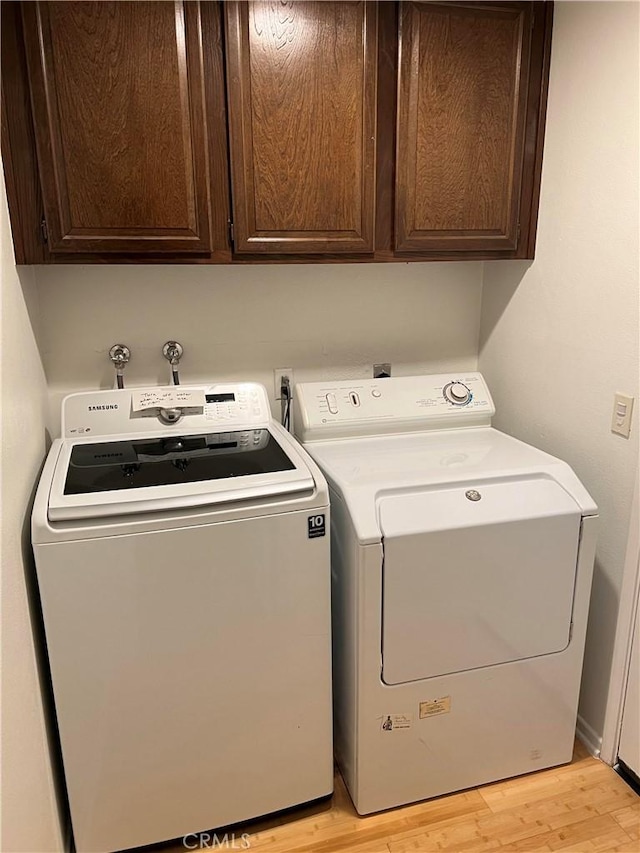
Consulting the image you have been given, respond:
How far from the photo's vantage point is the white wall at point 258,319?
1924mm

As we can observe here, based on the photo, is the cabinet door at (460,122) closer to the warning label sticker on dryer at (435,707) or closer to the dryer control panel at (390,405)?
the dryer control panel at (390,405)

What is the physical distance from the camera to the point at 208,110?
5.23 ft

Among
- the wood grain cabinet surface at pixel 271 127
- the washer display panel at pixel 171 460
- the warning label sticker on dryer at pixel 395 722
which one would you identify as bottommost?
the warning label sticker on dryer at pixel 395 722

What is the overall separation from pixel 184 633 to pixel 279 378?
977mm

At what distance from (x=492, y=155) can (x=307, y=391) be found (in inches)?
36.4

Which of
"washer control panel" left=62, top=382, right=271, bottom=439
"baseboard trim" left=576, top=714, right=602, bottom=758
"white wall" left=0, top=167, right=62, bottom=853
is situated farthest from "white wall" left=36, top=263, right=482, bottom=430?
"baseboard trim" left=576, top=714, right=602, bottom=758

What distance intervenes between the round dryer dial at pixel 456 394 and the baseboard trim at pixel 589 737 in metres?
1.10

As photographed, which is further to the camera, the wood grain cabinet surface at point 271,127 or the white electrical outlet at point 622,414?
the white electrical outlet at point 622,414

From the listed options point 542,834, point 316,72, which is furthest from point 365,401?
point 542,834

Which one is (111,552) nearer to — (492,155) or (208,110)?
(208,110)

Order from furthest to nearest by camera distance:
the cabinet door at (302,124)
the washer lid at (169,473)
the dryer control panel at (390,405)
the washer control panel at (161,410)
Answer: the dryer control panel at (390,405), the washer control panel at (161,410), the cabinet door at (302,124), the washer lid at (169,473)

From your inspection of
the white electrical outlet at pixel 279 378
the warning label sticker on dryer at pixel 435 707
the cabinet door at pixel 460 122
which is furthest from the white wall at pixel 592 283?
the white electrical outlet at pixel 279 378

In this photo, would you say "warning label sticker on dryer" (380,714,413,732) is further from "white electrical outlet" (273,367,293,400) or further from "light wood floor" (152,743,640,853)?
"white electrical outlet" (273,367,293,400)

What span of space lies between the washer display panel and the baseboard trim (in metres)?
1.31
